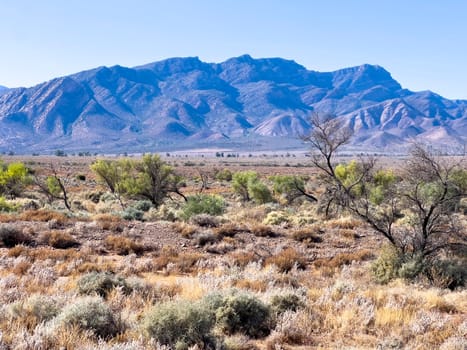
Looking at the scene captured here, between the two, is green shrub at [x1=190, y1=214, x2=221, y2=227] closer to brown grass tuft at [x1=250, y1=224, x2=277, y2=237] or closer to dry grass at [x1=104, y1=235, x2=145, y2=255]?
brown grass tuft at [x1=250, y1=224, x2=277, y2=237]

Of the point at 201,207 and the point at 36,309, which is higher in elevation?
the point at 36,309

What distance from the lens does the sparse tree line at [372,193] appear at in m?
10.7

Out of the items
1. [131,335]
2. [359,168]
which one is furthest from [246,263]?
[359,168]

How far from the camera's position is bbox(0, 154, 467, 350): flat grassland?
5.65m

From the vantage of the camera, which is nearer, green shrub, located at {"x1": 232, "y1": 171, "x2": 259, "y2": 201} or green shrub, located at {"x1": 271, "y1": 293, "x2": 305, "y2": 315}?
green shrub, located at {"x1": 271, "y1": 293, "x2": 305, "y2": 315}

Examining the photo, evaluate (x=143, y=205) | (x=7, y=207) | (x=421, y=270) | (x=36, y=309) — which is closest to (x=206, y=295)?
(x=36, y=309)

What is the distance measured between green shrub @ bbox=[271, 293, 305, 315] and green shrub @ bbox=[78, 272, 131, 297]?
2.75 metres

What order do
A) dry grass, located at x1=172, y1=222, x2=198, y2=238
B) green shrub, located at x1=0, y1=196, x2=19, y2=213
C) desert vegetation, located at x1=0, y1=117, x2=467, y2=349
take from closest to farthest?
desert vegetation, located at x1=0, y1=117, x2=467, y2=349 < dry grass, located at x1=172, y1=222, x2=198, y2=238 < green shrub, located at x1=0, y1=196, x2=19, y2=213

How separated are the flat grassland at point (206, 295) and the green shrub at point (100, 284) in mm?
24

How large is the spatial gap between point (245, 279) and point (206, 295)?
238cm

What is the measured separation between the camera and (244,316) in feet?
21.6

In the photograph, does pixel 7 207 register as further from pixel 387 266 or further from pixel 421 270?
pixel 421 270

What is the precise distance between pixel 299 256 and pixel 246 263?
1.65 metres

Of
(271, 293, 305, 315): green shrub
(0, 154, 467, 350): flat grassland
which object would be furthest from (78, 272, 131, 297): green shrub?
(271, 293, 305, 315): green shrub
